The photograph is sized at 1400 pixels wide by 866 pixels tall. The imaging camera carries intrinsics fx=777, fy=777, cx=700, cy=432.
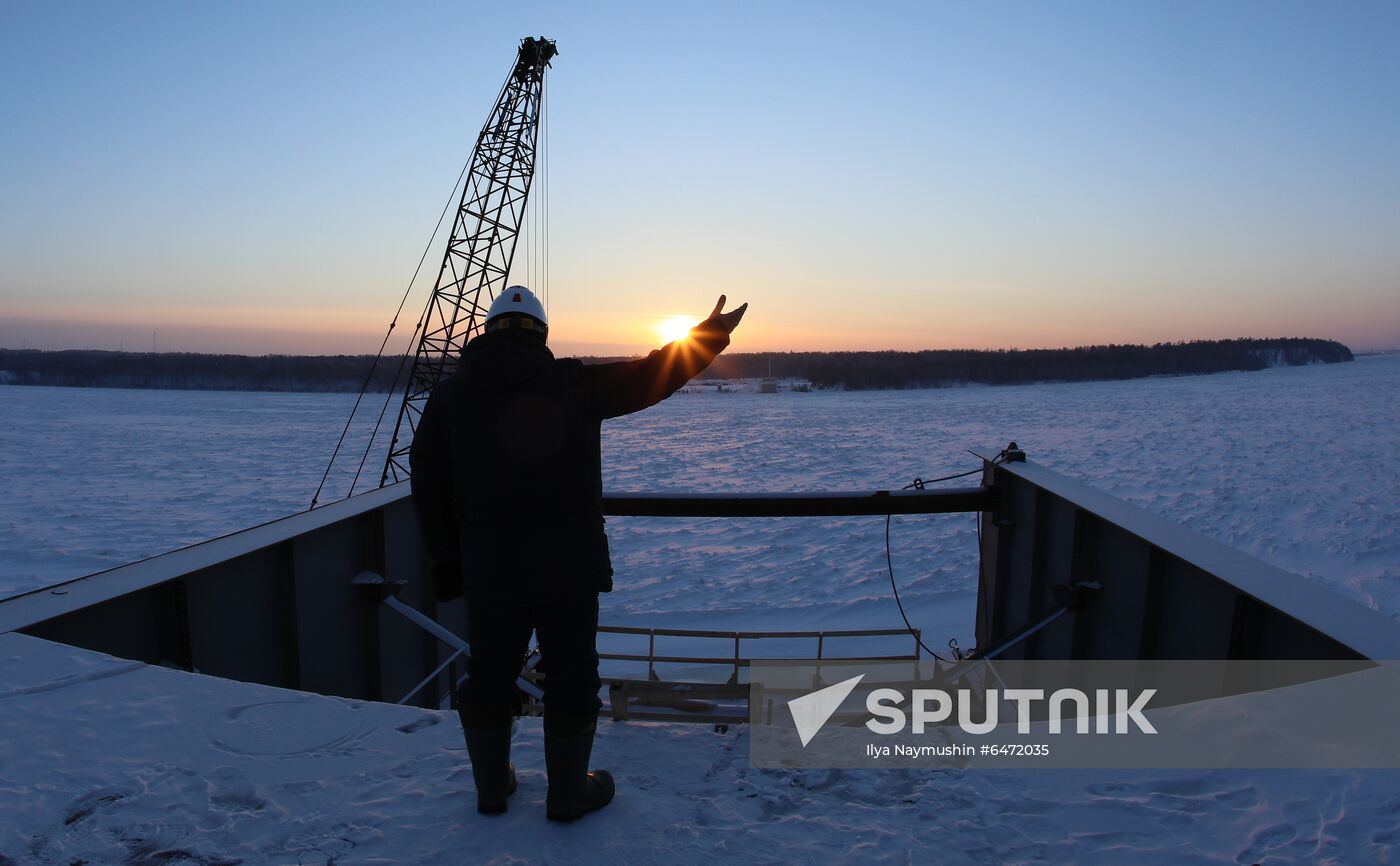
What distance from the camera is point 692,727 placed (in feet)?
10.7

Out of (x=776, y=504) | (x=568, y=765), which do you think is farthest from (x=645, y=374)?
(x=776, y=504)

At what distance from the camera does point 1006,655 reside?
692 centimetres

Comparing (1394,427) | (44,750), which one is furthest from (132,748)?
(1394,427)

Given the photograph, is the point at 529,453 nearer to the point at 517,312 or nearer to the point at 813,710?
the point at 517,312

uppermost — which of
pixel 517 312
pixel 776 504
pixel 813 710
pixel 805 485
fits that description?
pixel 517 312

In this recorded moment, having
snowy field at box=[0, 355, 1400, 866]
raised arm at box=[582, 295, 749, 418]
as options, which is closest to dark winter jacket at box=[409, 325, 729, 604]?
raised arm at box=[582, 295, 749, 418]

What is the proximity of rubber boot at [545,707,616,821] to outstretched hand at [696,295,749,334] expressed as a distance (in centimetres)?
134

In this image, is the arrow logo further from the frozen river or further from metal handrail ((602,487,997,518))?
the frozen river

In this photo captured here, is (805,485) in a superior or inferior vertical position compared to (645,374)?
inferior

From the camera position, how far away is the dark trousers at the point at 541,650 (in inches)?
97.2

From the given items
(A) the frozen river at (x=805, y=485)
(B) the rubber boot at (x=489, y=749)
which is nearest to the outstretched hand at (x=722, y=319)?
(B) the rubber boot at (x=489, y=749)

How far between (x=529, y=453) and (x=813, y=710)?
1.99 meters

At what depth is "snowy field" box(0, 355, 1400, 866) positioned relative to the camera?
232 cm

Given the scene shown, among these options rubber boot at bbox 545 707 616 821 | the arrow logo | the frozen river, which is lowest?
the frozen river
